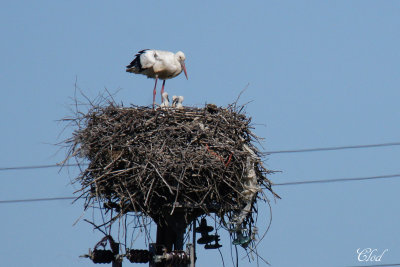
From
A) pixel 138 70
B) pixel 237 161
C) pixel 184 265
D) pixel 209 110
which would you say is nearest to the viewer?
pixel 184 265

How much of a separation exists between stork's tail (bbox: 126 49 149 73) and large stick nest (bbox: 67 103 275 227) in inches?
106

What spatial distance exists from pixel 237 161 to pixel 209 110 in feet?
3.38

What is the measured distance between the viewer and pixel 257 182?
10594mm

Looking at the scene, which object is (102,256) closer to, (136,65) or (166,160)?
(166,160)

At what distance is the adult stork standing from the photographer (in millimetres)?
13469

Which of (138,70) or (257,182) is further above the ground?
(138,70)

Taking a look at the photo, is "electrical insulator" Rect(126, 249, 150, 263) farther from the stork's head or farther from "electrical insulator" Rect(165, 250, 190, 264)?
the stork's head

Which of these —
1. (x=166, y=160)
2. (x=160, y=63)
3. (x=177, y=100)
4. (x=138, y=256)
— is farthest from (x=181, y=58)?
(x=138, y=256)

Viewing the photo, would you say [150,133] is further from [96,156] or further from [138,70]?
[138,70]

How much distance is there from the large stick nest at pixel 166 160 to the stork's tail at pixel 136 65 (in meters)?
2.70

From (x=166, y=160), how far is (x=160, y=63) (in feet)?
12.0

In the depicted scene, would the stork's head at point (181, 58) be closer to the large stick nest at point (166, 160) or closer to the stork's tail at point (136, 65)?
the stork's tail at point (136, 65)

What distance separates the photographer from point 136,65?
45.3 feet

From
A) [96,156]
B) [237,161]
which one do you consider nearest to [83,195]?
[96,156]
